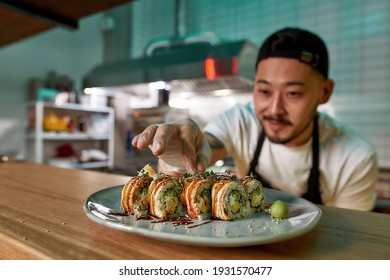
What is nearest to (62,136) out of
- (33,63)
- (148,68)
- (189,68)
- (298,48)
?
(33,63)

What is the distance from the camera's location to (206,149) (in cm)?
108

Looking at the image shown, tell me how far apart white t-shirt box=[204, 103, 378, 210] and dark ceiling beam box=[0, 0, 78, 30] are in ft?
3.62

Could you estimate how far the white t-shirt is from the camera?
161 cm

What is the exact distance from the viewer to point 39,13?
70.9 inches

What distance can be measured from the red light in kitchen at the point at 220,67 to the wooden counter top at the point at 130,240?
7.55ft

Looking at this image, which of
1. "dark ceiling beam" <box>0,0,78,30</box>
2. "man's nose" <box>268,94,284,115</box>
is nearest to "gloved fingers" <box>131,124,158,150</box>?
"man's nose" <box>268,94,284,115</box>

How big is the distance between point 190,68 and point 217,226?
2.71m

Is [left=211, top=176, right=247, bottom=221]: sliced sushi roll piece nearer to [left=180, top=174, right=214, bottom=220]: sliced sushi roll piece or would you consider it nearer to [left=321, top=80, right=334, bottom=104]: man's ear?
[left=180, top=174, right=214, bottom=220]: sliced sushi roll piece

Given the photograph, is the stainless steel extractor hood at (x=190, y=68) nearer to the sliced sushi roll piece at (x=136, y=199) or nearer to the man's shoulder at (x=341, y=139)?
the man's shoulder at (x=341, y=139)

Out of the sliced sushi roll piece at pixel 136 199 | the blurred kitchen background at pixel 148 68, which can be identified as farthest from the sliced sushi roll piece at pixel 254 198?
the blurred kitchen background at pixel 148 68

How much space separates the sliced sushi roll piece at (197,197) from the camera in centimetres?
75
